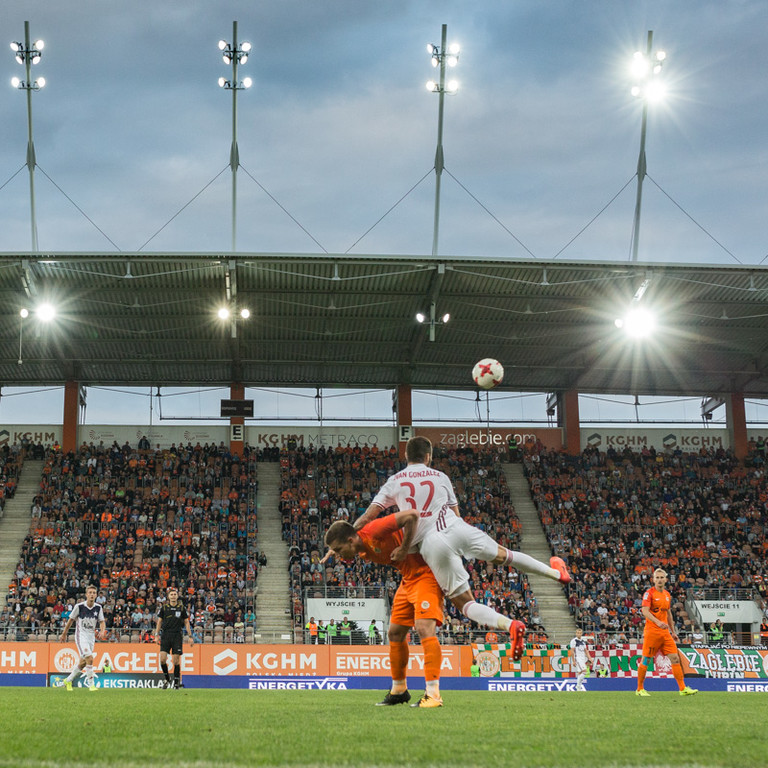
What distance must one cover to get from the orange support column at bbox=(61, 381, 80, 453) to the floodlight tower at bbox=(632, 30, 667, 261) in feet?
92.0

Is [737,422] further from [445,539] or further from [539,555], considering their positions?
[445,539]

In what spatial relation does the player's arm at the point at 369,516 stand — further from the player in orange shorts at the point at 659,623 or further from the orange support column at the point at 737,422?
the orange support column at the point at 737,422

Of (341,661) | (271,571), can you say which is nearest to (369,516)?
(341,661)

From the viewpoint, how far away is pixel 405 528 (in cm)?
901

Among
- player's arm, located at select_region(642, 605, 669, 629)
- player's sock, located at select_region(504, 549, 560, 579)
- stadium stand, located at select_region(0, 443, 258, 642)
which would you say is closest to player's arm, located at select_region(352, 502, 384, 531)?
player's sock, located at select_region(504, 549, 560, 579)

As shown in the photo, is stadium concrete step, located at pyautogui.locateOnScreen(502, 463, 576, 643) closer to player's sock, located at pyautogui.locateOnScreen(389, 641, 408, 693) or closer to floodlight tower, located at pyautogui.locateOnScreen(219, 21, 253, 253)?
floodlight tower, located at pyautogui.locateOnScreen(219, 21, 253, 253)

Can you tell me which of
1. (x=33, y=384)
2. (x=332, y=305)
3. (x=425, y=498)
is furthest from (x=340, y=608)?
(x=425, y=498)

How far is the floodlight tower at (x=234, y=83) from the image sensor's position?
32.1 m

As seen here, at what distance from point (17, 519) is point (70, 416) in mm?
6920

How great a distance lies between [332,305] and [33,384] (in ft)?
61.0

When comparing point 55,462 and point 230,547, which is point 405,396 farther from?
point 55,462

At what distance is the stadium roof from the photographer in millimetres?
33688

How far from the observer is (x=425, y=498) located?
9.34 meters

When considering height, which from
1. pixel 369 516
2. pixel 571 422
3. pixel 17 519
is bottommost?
pixel 369 516
